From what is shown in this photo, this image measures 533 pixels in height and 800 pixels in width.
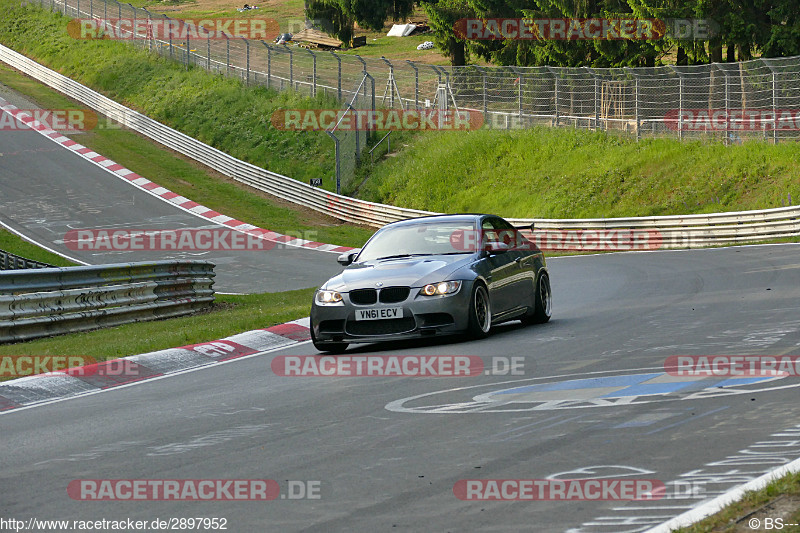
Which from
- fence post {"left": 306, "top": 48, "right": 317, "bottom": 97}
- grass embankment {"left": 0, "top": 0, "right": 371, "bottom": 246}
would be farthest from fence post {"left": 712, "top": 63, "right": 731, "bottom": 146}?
fence post {"left": 306, "top": 48, "right": 317, "bottom": 97}

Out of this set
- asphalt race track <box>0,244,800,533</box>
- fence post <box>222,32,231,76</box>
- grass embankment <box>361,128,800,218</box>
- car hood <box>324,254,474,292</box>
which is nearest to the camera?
asphalt race track <box>0,244,800,533</box>

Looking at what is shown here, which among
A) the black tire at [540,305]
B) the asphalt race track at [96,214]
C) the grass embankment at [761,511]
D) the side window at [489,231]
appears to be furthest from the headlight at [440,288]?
the asphalt race track at [96,214]

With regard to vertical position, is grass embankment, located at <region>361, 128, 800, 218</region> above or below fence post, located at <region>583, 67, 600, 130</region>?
below

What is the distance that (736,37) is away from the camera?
117 ft

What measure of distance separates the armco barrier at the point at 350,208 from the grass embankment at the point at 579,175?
1647mm

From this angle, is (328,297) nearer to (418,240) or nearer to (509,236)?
(418,240)

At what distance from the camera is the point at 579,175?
35312 millimetres

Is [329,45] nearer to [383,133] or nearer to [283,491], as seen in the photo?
[383,133]

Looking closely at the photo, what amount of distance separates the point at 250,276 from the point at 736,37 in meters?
18.7

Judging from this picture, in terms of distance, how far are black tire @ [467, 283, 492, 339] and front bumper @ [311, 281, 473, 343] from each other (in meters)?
0.09

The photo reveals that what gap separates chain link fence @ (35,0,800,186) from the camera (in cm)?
3072

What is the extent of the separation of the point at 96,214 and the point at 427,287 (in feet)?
91.4

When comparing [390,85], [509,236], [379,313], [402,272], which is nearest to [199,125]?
[390,85]

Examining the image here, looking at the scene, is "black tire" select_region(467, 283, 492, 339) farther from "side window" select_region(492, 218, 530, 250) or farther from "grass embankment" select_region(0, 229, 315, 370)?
"grass embankment" select_region(0, 229, 315, 370)
